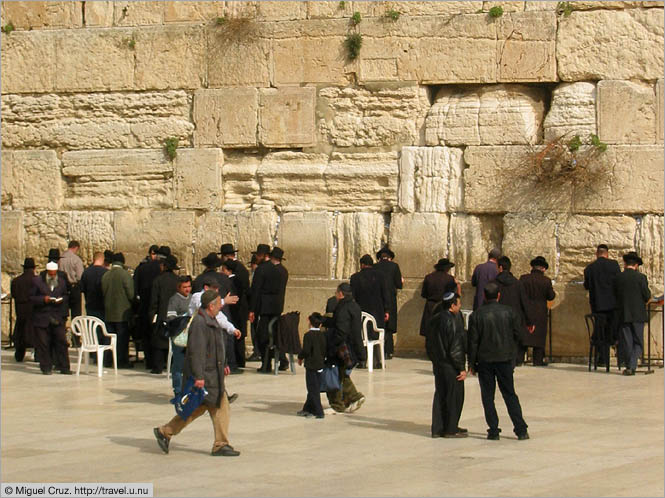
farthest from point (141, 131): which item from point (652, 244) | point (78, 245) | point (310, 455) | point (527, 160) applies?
point (310, 455)

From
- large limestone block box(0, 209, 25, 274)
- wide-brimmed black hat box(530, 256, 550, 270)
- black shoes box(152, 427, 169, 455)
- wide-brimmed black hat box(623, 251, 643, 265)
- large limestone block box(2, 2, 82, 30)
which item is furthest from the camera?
large limestone block box(0, 209, 25, 274)

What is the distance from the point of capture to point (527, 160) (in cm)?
1576

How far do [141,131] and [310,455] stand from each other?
8858mm

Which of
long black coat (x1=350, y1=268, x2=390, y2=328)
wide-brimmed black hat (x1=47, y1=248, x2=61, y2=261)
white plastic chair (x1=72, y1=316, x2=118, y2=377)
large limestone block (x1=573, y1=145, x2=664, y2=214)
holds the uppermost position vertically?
large limestone block (x1=573, y1=145, x2=664, y2=214)

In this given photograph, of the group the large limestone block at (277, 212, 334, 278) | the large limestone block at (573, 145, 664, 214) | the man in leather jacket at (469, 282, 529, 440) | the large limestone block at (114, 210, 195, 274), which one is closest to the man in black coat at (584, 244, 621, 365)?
the large limestone block at (573, 145, 664, 214)

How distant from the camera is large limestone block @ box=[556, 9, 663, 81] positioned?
15.5 meters

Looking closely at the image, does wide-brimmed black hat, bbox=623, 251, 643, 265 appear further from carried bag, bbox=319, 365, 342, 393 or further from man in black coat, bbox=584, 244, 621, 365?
carried bag, bbox=319, 365, 342, 393

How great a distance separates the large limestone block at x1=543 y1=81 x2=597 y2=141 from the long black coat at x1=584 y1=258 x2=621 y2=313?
1891mm

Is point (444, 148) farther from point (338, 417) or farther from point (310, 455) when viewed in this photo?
point (310, 455)

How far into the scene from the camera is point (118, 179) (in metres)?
17.6

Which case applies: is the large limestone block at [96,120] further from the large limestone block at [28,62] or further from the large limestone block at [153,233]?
the large limestone block at [153,233]

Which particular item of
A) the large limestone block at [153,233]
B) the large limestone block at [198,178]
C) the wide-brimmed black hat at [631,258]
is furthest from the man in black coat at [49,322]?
the wide-brimmed black hat at [631,258]

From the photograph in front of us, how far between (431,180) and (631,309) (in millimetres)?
3371

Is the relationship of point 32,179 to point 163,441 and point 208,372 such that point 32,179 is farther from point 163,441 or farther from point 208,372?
point 208,372
